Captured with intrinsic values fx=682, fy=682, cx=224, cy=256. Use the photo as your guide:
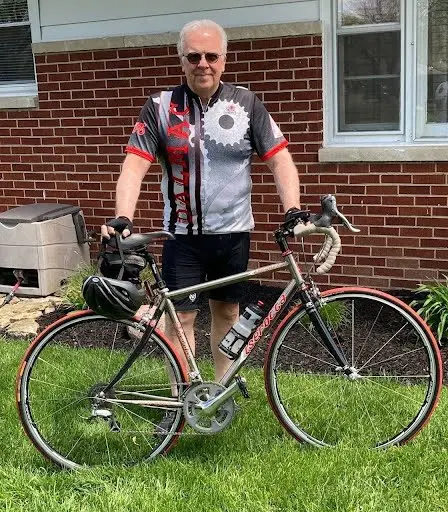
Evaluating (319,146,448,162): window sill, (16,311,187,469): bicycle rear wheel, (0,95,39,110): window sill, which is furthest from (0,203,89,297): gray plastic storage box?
(16,311,187,469): bicycle rear wheel

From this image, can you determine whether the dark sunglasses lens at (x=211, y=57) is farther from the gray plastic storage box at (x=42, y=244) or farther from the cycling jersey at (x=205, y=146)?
the gray plastic storage box at (x=42, y=244)

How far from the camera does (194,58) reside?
9.79 feet

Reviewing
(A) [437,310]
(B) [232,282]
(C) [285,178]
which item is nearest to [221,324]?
(B) [232,282]

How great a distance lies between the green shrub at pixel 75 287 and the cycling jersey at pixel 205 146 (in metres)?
2.49

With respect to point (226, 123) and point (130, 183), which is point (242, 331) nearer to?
point (130, 183)

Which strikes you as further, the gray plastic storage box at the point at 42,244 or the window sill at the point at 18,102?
the window sill at the point at 18,102

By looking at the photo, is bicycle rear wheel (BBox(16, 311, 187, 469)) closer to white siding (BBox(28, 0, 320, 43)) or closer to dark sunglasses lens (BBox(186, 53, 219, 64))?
dark sunglasses lens (BBox(186, 53, 219, 64))

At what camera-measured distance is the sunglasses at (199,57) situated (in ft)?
9.75

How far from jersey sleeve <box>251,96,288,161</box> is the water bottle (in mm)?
715

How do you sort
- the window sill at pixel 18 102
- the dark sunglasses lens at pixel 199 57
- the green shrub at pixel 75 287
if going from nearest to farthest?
the dark sunglasses lens at pixel 199 57 < the green shrub at pixel 75 287 < the window sill at pixel 18 102

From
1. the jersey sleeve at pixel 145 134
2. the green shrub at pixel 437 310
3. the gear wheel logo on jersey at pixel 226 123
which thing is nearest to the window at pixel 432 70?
the green shrub at pixel 437 310

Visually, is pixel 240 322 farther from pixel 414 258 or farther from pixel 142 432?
pixel 414 258

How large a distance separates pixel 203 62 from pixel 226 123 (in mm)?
294

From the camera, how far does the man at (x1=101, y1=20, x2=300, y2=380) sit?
305cm
